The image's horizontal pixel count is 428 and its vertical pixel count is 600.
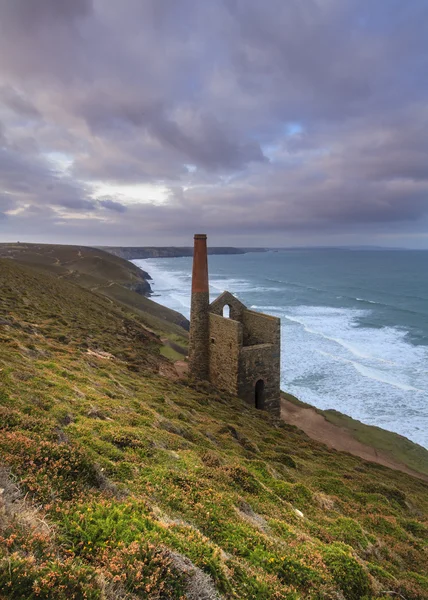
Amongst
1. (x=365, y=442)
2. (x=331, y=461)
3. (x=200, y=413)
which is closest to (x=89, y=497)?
(x=200, y=413)

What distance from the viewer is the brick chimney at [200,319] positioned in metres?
22.7

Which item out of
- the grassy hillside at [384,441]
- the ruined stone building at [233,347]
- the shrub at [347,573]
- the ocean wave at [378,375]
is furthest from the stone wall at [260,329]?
the ocean wave at [378,375]

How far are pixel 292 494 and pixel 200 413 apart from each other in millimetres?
6762

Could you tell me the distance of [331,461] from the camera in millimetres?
13828

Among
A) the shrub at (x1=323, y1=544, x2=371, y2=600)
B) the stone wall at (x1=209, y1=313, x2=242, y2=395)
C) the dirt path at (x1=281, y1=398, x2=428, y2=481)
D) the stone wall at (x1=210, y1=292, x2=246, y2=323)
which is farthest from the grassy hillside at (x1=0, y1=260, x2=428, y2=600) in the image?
the stone wall at (x1=210, y1=292, x2=246, y2=323)

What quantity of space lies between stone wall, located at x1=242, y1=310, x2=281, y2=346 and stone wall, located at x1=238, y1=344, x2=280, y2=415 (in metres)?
0.77

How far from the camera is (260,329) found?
2234cm

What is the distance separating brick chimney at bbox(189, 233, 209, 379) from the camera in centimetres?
2267

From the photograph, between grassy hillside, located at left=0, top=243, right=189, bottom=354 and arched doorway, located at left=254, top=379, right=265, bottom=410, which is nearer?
arched doorway, located at left=254, top=379, right=265, bottom=410

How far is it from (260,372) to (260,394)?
1572mm

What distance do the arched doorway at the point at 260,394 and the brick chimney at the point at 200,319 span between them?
144 inches

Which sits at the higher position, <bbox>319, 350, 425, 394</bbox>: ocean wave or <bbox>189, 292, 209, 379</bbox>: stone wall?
<bbox>189, 292, 209, 379</bbox>: stone wall

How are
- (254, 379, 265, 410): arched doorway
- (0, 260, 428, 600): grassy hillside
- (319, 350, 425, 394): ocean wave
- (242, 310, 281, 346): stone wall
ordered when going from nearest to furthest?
(0, 260, 428, 600): grassy hillside, (242, 310, 281, 346): stone wall, (254, 379, 265, 410): arched doorway, (319, 350, 425, 394): ocean wave

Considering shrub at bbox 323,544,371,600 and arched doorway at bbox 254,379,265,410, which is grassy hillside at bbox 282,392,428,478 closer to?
arched doorway at bbox 254,379,265,410
